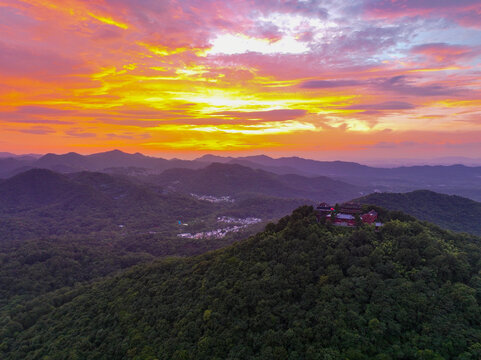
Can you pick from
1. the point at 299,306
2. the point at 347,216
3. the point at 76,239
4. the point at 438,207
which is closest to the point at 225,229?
the point at 76,239

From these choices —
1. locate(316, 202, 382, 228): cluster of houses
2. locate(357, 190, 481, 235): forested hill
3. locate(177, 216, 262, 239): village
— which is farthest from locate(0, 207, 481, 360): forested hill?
locate(177, 216, 262, 239): village

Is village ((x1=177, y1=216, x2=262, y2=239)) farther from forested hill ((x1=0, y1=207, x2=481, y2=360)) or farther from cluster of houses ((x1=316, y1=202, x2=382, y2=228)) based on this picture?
cluster of houses ((x1=316, y1=202, x2=382, y2=228))

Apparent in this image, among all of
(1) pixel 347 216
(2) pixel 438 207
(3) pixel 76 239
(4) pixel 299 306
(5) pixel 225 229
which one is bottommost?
(5) pixel 225 229

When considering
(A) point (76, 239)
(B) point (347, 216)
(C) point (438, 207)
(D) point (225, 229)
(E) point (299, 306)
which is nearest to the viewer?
(E) point (299, 306)

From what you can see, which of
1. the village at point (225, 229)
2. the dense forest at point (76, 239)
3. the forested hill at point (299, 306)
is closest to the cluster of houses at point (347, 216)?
the forested hill at point (299, 306)

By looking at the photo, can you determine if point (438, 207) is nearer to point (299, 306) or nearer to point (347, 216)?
point (347, 216)

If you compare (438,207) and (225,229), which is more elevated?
(438,207)
